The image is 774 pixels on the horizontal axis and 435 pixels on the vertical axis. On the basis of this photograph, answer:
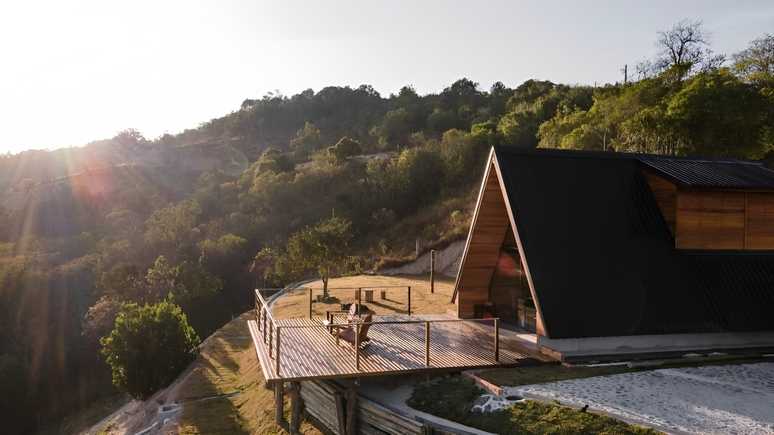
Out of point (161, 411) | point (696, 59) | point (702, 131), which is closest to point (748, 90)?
point (702, 131)

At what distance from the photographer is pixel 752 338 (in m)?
11.4

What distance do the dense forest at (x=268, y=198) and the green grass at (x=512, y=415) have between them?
1477cm

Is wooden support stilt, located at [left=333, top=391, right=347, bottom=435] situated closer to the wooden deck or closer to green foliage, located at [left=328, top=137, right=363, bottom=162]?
the wooden deck

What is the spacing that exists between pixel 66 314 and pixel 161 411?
3011cm

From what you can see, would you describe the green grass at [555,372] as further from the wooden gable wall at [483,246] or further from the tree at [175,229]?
the tree at [175,229]

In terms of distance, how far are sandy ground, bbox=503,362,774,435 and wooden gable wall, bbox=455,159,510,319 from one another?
15.7 ft

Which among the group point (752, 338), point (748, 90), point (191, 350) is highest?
point (748, 90)

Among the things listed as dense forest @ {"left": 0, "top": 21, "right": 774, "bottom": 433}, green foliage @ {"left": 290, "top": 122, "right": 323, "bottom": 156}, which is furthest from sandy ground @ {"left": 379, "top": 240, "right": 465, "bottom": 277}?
green foliage @ {"left": 290, "top": 122, "right": 323, "bottom": 156}

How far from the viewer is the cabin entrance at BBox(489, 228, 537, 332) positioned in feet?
42.6

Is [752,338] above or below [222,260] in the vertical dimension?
above

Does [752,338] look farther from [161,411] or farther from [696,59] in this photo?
[696,59]

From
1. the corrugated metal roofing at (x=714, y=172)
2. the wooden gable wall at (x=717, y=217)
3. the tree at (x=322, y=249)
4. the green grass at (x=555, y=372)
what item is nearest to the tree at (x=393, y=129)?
the tree at (x=322, y=249)

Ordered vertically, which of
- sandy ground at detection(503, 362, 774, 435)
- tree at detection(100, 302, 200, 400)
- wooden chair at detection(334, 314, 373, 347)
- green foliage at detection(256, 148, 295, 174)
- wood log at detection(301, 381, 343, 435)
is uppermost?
green foliage at detection(256, 148, 295, 174)

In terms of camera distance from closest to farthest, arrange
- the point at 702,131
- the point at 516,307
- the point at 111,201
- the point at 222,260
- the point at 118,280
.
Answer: the point at 516,307
the point at 702,131
the point at 118,280
the point at 222,260
the point at 111,201
